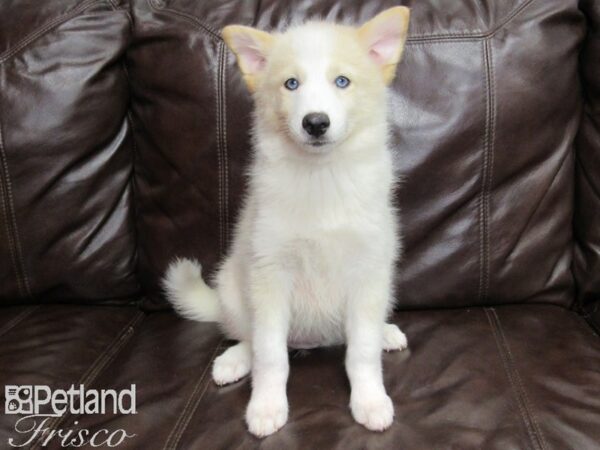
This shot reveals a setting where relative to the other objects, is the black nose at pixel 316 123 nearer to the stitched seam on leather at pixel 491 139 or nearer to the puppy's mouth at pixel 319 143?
the puppy's mouth at pixel 319 143

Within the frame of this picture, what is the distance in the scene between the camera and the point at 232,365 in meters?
1.50

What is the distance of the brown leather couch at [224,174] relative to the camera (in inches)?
66.0

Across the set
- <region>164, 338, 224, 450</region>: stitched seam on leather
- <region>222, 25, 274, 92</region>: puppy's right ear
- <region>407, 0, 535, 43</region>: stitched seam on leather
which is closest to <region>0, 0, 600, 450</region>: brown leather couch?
<region>407, 0, 535, 43</region>: stitched seam on leather

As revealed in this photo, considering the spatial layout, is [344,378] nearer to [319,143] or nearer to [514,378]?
[514,378]

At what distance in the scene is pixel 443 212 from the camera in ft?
5.76

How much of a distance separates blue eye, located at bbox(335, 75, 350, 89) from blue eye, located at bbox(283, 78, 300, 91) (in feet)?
0.30

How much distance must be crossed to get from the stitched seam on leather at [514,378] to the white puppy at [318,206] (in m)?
0.29

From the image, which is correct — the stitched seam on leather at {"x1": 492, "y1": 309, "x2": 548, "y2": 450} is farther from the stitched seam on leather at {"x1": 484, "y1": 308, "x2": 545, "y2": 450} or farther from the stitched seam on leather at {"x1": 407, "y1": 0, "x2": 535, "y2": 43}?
the stitched seam on leather at {"x1": 407, "y1": 0, "x2": 535, "y2": 43}

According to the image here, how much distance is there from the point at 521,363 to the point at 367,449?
50 cm

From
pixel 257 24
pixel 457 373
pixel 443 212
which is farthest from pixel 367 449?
pixel 257 24

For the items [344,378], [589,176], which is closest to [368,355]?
[344,378]

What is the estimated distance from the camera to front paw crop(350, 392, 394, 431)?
1.28 meters

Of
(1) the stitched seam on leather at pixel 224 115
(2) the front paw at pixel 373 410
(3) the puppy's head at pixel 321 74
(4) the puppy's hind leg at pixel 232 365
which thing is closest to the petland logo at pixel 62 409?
(4) the puppy's hind leg at pixel 232 365

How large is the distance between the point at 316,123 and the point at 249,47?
345 millimetres
